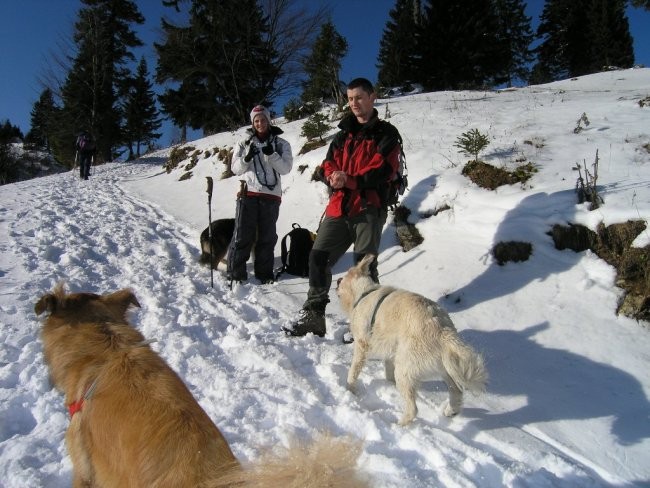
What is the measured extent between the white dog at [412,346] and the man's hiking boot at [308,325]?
78 cm

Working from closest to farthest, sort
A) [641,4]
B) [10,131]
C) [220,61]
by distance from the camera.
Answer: [641,4] < [220,61] < [10,131]

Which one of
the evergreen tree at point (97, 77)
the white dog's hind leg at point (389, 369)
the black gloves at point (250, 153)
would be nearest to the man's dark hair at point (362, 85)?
the black gloves at point (250, 153)

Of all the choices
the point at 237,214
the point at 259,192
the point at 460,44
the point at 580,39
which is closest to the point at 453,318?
the point at 259,192

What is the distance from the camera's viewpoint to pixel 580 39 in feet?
116

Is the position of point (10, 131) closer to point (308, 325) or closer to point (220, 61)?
point (220, 61)

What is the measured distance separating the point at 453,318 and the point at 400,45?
32.4 metres

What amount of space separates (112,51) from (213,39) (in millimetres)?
11404

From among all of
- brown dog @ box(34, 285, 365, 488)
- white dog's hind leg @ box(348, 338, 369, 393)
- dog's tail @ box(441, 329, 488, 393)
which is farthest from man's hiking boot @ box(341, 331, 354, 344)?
brown dog @ box(34, 285, 365, 488)

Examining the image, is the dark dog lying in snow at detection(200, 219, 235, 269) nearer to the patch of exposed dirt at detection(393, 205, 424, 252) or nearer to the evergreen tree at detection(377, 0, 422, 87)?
the patch of exposed dirt at detection(393, 205, 424, 252)

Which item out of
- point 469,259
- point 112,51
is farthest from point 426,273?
point 112,51

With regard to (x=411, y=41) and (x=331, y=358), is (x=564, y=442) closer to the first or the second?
(x=331, y=358)

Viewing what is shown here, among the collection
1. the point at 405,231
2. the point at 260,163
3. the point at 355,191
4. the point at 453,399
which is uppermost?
the point at 260,163

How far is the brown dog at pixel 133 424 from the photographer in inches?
52.2

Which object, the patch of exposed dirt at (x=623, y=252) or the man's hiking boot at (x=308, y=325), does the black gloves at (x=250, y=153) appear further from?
the patch of exposed dirt at (x=623, y=252)
